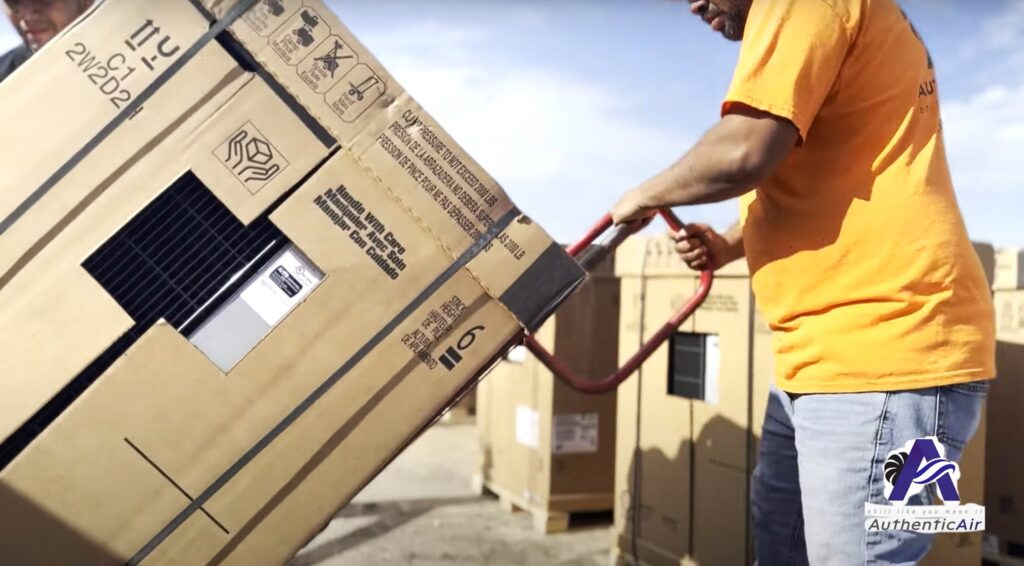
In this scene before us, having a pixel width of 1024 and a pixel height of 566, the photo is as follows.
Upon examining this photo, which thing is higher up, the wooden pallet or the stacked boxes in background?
the stacked boxes in background

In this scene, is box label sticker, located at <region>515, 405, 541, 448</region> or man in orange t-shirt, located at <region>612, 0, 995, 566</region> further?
box label sticker, located at <region>515, 405, 541, 448</region>

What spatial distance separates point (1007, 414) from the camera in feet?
9.59

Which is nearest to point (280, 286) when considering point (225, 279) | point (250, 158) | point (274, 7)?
point (225, 279)

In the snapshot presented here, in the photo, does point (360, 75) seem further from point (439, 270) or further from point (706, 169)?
point (706, 169)

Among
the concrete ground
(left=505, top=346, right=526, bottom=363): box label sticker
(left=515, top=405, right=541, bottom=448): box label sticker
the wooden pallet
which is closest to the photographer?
the concrete ground

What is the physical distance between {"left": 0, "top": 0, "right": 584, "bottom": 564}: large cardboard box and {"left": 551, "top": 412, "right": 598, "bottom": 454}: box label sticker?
2.36 m

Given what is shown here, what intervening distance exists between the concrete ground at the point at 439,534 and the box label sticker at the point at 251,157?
7.19ft

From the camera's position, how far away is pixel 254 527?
1344 millimetres

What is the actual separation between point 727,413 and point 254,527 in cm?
172

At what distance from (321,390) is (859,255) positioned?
0.88 meters

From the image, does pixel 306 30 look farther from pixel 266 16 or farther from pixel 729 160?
pixel 729 160

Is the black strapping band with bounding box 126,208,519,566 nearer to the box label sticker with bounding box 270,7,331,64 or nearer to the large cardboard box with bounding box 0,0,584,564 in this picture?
the large cardboard box with bounding box 0,0,584,564

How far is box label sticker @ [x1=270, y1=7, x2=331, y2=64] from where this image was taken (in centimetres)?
138

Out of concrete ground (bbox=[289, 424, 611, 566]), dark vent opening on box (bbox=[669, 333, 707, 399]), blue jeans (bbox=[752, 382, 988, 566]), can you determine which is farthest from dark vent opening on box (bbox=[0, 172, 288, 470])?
concrete ground (bbox=[289, 424, 611, 566])
